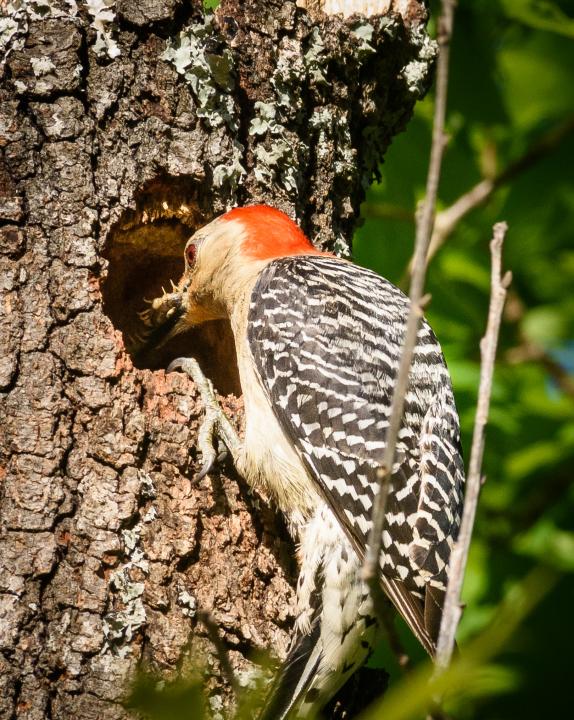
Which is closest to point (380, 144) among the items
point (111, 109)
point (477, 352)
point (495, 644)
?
point (477, 352)

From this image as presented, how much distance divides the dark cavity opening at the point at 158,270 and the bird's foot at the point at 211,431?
0.50 meters

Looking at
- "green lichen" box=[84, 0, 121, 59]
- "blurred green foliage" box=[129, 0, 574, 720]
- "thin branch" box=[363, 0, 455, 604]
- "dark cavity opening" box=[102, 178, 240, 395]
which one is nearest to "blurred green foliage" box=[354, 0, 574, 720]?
"blurred green foliage" box=[129, 0, 574, 720]

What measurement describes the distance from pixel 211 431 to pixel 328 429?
49 cm

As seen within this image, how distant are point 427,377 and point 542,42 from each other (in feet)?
7.42

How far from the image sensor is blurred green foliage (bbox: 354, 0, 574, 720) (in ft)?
14.3

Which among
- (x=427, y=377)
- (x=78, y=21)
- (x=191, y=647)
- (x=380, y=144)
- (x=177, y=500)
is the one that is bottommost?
(x=191, y=647)

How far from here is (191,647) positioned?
3234 millimetres

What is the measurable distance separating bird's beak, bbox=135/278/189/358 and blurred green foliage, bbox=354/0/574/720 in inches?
41.3

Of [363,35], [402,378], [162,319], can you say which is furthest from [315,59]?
[402,378]

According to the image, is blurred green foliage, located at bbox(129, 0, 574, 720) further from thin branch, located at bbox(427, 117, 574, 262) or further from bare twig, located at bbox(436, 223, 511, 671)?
bare twig, located at bbox(436, 223, 511, 671)

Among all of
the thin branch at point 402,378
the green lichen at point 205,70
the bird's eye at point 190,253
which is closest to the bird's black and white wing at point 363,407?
the bird's eye at point 190,253

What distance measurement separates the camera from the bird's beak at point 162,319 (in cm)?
455

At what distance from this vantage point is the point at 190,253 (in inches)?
167

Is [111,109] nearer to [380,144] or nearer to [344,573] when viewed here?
[380,144]
